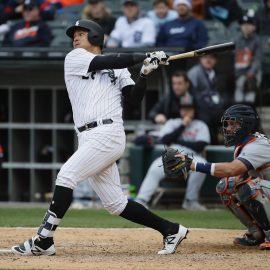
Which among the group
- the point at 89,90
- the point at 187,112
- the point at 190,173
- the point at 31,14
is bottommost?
the point at 190,173

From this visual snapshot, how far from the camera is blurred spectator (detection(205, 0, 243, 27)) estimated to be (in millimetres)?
10922

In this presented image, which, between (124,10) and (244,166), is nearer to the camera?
(244,166)

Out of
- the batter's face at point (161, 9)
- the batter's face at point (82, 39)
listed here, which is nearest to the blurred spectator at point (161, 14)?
the batter's face at point (161, 9)

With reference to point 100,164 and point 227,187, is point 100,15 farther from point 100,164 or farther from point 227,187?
point 100,164

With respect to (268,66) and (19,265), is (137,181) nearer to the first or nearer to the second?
(268,66)

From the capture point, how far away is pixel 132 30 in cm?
1119

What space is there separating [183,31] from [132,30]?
0.74 m

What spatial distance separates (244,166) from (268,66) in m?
4.74

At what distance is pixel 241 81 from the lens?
Result: 1045cm

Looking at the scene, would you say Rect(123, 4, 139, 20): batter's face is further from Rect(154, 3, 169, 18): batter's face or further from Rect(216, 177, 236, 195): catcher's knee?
Rect(216, 177, 236, 195): catcher's knee

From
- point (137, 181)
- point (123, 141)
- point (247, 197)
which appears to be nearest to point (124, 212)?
point (123, 141)

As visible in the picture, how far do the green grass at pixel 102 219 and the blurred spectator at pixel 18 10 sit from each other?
125 inches

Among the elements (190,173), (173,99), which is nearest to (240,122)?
(190,173)

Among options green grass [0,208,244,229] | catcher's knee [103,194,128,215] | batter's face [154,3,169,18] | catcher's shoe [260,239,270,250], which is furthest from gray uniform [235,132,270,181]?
batter's face [154,3,169,18]
